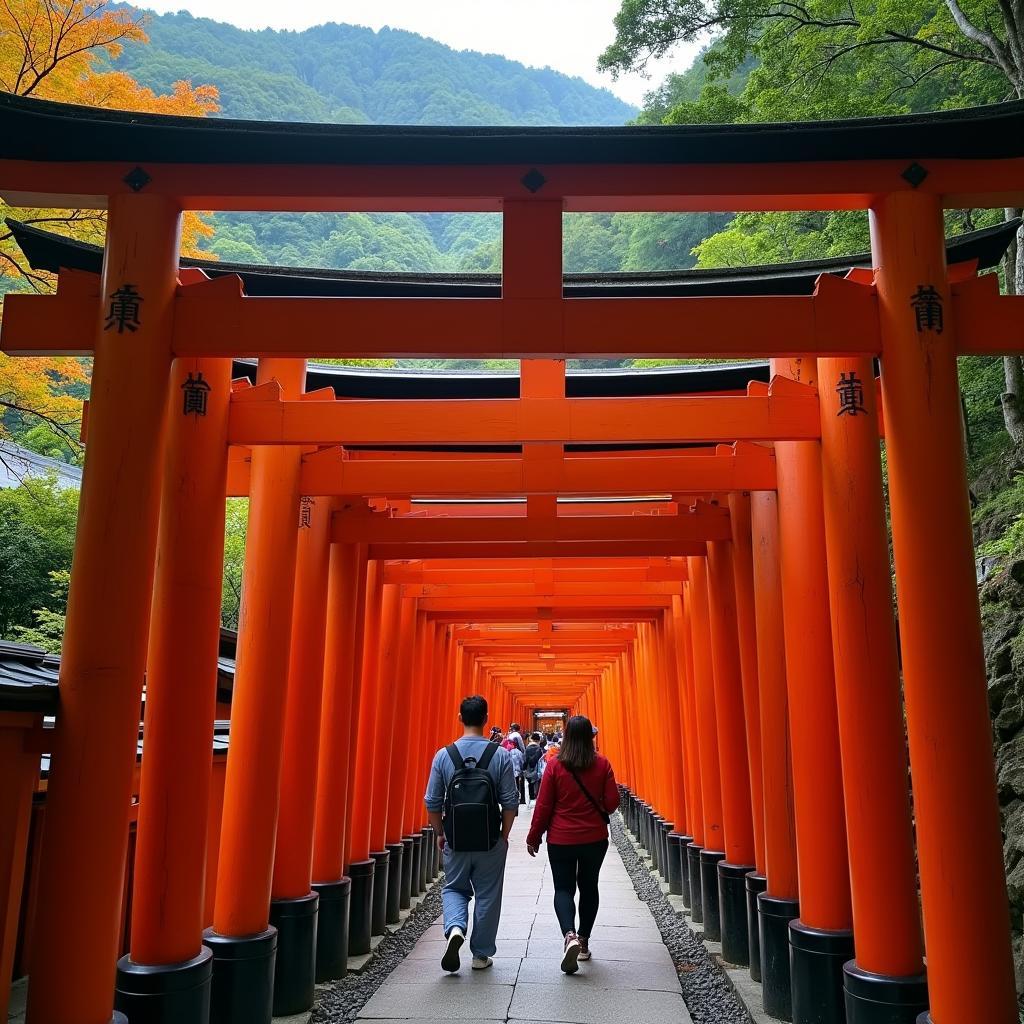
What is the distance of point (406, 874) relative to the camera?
10.0 meters

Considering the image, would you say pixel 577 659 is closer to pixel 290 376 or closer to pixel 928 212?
pixel 290 376

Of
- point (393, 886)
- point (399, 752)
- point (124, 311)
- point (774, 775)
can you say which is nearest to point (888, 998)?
point (774, 775)

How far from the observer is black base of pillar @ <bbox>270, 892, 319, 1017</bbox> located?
17.8 feet

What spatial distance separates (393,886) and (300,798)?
3583 mm

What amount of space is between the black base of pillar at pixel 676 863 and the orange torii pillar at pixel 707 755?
1394 millimetres

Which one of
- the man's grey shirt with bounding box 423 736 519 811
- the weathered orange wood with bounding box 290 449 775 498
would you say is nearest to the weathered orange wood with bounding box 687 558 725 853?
the weathered orange wood with bounding box 290 449 775 498

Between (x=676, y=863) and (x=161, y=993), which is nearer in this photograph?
(x=161, y=993)

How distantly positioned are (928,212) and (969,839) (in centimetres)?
252

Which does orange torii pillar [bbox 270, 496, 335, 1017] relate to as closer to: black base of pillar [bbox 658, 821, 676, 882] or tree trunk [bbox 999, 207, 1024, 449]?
black base of pillar [bbox 658, 821, 676, 882]

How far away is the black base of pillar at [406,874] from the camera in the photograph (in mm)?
9742

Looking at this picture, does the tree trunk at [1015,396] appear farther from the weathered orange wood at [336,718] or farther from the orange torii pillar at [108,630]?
the orange torii pillar at [108,630]

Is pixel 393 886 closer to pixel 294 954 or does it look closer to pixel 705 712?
pixel 705 712

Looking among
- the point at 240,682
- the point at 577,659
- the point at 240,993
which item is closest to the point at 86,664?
the point at 240,682

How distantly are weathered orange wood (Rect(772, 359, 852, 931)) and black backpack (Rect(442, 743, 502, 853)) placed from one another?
189 cm
